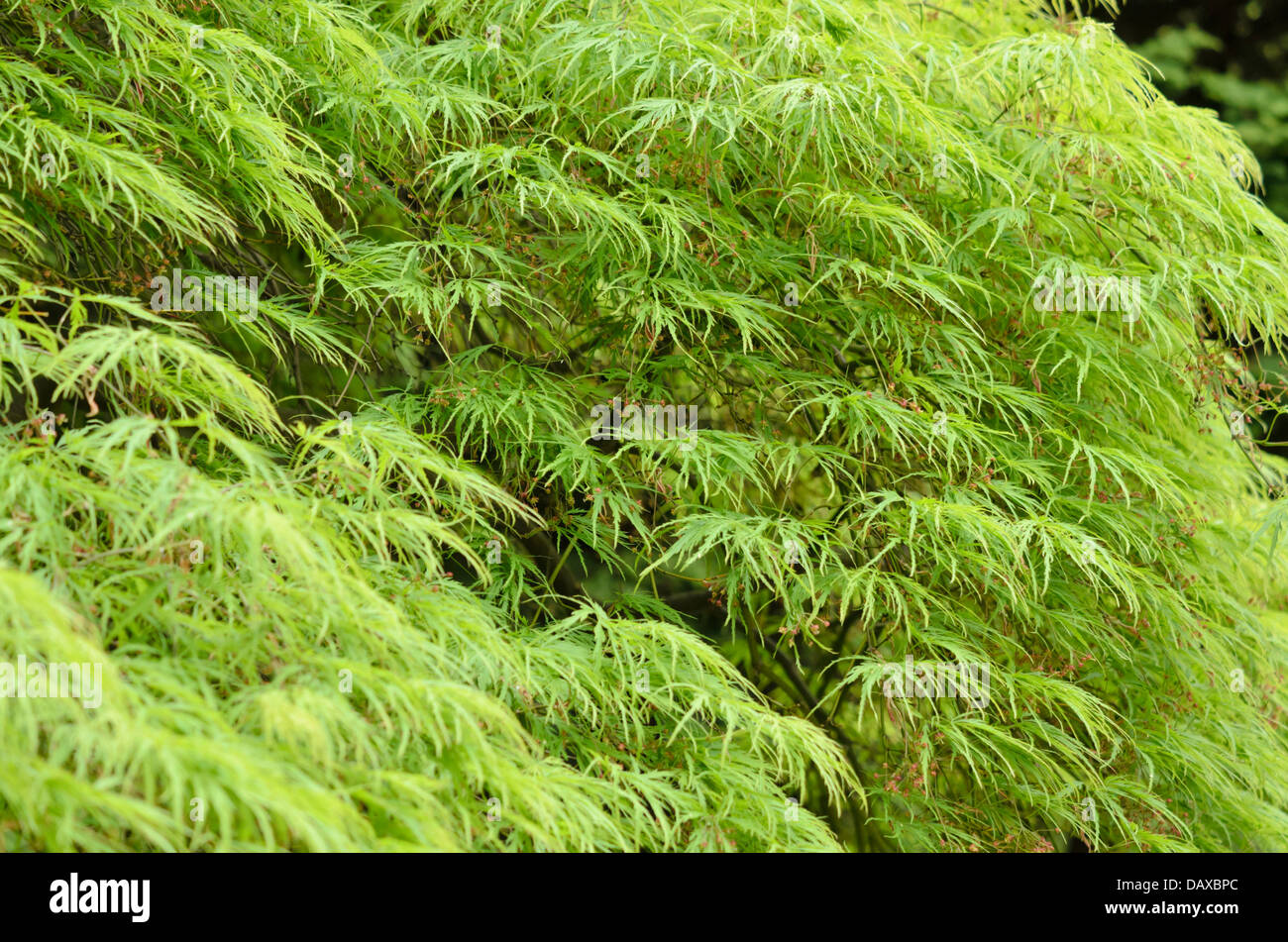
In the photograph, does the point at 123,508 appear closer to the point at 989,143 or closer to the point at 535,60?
the point at 535,60

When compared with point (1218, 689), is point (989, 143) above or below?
above

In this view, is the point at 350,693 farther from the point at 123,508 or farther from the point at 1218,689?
the point at 1218,689

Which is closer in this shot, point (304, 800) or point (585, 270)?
point (304, 800)

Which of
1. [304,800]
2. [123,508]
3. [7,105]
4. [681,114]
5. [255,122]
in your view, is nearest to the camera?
[304,800]

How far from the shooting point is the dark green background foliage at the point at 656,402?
1178 mm

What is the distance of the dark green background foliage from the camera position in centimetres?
118

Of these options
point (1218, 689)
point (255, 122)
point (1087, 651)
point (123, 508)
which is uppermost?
point (255, 122)

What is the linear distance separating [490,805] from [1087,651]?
125cm

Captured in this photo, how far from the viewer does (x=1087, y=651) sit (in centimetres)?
189

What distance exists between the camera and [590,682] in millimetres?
1458

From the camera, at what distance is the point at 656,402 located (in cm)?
183
